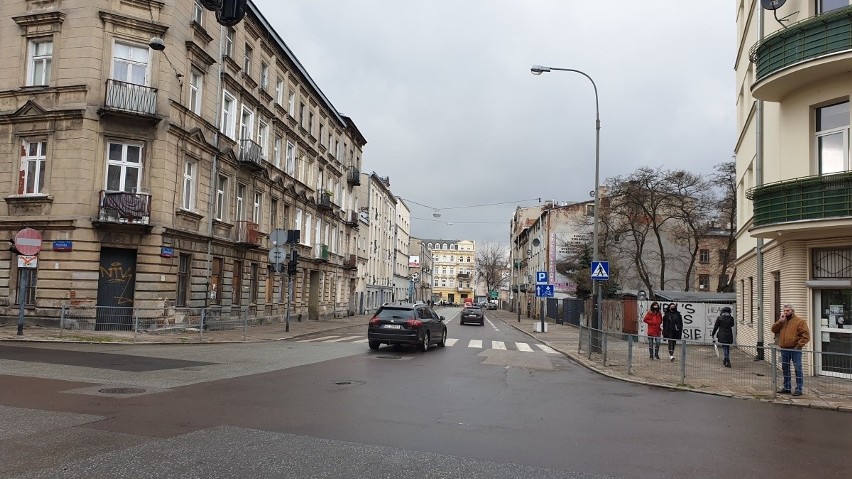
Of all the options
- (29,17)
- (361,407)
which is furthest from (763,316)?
(29,17)

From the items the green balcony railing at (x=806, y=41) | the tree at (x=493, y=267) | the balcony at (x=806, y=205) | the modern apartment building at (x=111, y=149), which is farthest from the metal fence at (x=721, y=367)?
the tree at (x=493, y=267)

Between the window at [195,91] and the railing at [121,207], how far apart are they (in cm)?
485

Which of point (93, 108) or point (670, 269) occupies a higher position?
point (93, 108)

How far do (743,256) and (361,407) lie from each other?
61.2ft

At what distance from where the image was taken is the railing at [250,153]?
2818cm

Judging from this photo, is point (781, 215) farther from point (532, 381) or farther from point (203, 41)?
point (203, 41)

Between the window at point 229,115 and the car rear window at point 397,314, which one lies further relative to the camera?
the window at point 229,115

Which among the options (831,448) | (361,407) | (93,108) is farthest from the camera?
(93,108)

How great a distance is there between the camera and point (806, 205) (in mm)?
13766

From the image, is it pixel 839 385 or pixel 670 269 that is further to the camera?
pixel 670 269

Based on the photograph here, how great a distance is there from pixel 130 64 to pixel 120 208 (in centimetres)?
520

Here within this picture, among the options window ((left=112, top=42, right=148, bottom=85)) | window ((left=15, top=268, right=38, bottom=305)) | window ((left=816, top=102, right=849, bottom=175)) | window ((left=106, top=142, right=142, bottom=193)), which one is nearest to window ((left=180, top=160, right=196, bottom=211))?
window ((left=106, top=142, right=142, bottom=193))

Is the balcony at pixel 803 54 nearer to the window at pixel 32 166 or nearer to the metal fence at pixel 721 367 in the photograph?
the metal fence at pixel 721 367

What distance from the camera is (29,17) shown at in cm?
2148
